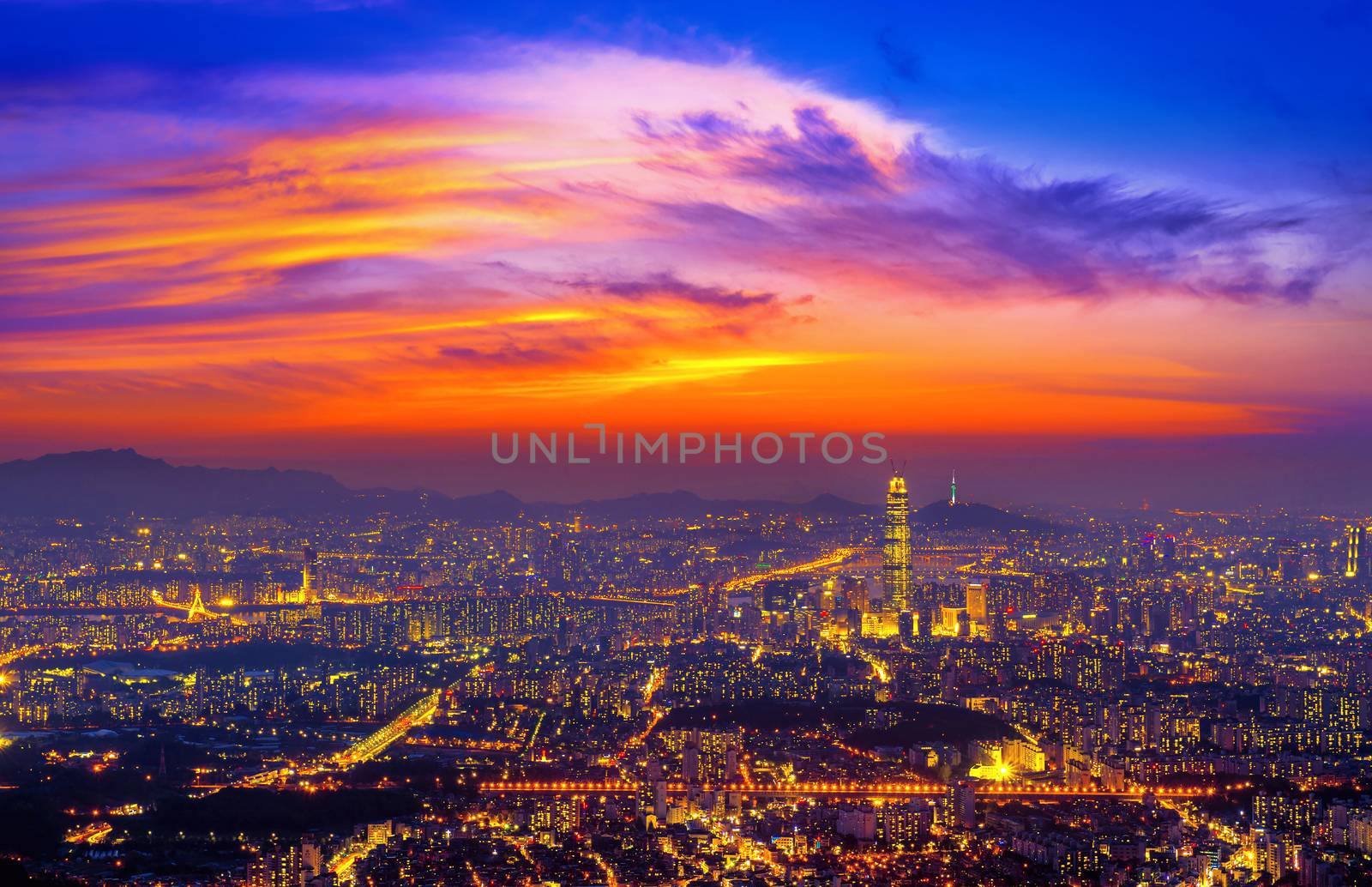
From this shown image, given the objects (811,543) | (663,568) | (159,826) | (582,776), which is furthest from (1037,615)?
(159,826)

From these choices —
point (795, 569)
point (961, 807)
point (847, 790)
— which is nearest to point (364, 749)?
point (847, 790)

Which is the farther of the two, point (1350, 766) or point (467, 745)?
point (467, 745)

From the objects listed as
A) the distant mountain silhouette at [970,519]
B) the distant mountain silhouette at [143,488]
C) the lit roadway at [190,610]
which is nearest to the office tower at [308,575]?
the lit roadway at [190,610]

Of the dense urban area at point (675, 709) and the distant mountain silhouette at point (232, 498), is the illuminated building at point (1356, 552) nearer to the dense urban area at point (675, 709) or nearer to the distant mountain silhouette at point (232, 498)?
the dense urban area at point (675, 709)

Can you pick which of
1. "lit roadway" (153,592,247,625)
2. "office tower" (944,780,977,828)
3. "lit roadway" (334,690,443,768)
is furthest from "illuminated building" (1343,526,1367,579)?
"office tower" (944,780,977,828)

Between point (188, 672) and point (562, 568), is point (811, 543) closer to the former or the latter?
point (562, 568)
